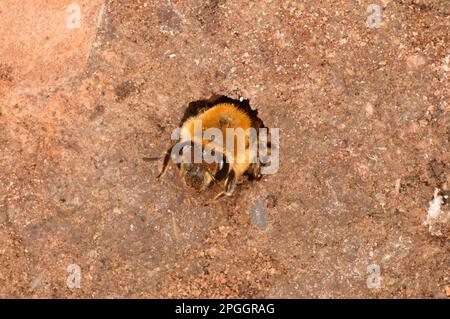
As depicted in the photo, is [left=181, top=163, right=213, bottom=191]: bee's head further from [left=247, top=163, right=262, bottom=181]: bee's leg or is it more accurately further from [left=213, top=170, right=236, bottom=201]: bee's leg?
[left=247, top=163, right=262, bottom=181]: bee's leg

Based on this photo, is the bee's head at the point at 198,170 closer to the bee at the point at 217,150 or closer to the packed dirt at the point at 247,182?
the bee at the point at 217,150

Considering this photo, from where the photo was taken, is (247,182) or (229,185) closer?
(229,185)

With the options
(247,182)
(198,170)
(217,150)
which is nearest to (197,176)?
(198,170)

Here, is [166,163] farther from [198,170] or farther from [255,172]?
[255,172]

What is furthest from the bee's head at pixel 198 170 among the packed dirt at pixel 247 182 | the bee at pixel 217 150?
the packed dirt at pixel 247 182

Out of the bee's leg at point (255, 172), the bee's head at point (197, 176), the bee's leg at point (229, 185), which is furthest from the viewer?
the bee's leg at point (255, 172)

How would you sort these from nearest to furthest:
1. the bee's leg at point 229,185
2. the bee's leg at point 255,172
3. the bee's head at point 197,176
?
1. the bee's head at point 197,176
2. the bee's leg at point 229,185
3. the bee's leg at point 255,172

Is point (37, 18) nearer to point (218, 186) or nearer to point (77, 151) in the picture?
point (77, 151)

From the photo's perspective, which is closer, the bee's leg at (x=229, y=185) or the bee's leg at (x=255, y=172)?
the bee's leg at (x=229, y=185)

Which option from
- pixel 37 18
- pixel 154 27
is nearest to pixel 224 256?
pixel 154 27

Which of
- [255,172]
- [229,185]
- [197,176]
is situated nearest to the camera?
[197,176]
